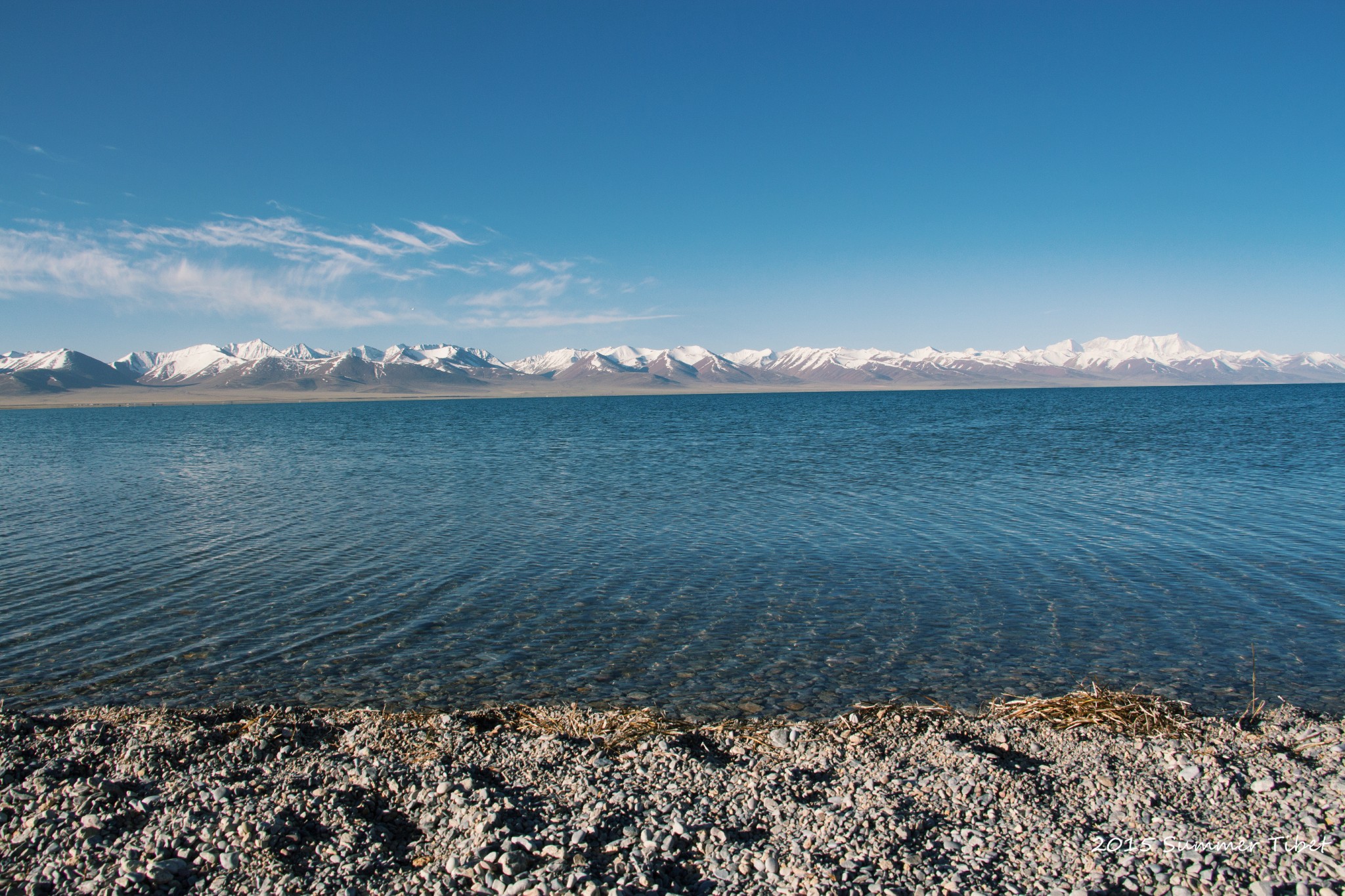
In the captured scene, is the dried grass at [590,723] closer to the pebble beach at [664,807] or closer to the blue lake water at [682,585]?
the pebble beach at [664,807]

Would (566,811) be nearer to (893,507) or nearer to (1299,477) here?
(893,507)

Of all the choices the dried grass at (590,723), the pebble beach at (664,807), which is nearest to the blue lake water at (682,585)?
the dried grass at (590,723)

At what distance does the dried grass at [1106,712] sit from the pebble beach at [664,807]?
0.19m

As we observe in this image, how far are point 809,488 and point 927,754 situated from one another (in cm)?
2378

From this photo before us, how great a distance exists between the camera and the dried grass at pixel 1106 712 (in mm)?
9086

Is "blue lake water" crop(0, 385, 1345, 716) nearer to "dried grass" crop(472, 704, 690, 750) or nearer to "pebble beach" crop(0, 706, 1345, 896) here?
"dried grass" crop(472, 704, 690, 750)

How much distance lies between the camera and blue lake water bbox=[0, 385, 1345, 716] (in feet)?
38.4

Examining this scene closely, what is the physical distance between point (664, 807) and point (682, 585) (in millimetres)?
9944

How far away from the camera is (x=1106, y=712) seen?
9.33 meters

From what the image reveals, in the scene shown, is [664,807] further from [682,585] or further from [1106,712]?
[682,585]

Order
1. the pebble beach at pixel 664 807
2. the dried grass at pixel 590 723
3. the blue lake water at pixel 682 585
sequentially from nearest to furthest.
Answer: the pebble beach at pixel 664 807, the dried grass at pixel 590 723, the blue lake water at pixel 682 585

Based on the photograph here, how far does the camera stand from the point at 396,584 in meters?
17.3

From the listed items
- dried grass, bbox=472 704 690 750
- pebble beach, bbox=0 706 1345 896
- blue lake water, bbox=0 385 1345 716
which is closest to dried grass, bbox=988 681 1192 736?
pebble beach, bbox=0 706 1345 896

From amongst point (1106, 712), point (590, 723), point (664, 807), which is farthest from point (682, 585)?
point (664, 807)
